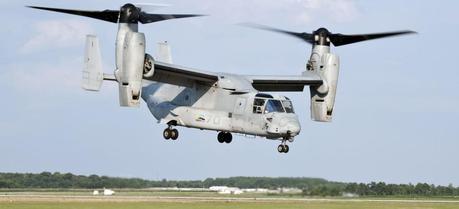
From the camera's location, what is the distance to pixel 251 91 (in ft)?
154

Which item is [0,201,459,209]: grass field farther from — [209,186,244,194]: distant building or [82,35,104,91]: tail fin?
[209,186,244,194]: distant building

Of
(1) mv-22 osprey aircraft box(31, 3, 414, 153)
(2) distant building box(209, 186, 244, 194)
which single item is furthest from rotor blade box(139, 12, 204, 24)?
(2) distant building box(209, 186, 244, 194)

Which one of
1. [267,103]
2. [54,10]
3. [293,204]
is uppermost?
[54,10]

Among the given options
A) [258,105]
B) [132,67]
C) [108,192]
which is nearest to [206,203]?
[258,105]

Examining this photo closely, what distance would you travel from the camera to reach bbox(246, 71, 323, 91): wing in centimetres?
4819

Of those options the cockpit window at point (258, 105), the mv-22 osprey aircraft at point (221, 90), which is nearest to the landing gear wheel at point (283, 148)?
the mv-22 osprey aircraft at point (221, 90)

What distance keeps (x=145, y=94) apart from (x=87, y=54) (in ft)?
14.0

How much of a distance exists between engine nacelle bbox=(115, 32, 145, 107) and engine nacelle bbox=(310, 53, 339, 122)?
31.0ft

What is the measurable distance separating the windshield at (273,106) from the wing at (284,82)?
124 inches

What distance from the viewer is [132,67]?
4234 centimetres

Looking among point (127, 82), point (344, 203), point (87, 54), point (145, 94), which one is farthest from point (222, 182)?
point (127, 82)

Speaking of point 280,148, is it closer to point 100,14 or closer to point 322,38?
point 322,38

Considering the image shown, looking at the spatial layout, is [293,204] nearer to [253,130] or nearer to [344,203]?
[344,203]

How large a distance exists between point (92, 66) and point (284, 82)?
9.45m
